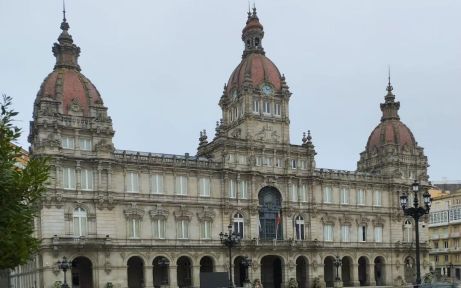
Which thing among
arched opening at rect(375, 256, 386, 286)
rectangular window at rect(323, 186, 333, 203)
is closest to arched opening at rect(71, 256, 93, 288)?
rectangular window at rect(323, 186, 333, 203)

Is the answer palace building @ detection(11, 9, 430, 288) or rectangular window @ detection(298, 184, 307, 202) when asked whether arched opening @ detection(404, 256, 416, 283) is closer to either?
palace building @ detection(11, 9, 430, 288)

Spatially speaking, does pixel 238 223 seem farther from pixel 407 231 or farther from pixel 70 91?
pixel 407 231

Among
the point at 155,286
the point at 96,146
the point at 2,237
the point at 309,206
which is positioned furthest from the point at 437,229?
the point at 2,237

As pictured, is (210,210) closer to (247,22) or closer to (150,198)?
(150,198)

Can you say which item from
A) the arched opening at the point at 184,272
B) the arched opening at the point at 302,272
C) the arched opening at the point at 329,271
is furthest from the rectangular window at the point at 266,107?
the arched opening at the point at 329,271

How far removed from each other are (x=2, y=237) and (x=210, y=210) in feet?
178

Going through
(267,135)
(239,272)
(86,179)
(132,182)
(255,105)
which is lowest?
(239,272)

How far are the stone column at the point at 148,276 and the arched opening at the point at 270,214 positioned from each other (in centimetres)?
1542

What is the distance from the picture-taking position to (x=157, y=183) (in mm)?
72000

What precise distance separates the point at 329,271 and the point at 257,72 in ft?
95.0

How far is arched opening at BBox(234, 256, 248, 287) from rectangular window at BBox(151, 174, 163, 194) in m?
13.0

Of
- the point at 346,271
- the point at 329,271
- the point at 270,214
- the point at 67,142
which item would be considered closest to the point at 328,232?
the point at 329,271

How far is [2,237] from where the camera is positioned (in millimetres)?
21312

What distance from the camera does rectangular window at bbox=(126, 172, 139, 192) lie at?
70.0m
